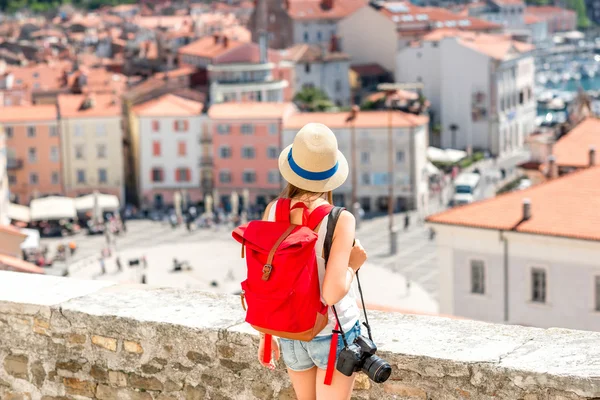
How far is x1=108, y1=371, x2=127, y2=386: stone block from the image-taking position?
25.9 feet

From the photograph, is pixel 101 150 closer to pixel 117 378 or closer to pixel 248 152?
pixel 248 152

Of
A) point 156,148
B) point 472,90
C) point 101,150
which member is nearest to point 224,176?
point 156,148

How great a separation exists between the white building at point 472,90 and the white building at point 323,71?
24.5ft

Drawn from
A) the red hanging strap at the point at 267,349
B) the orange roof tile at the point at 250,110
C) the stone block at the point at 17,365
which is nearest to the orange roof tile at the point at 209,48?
the orange roof tile at the point at 250,110

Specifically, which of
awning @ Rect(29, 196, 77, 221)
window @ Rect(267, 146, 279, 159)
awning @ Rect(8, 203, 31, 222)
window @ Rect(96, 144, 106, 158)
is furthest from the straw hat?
window @ Rect(96, 144, 106, 158)

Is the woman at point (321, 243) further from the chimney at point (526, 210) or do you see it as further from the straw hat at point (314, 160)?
the chimney at point (526, 210)

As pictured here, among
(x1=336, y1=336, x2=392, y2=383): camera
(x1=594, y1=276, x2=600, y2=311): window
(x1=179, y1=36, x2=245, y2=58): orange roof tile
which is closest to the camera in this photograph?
(x1=336, y1=336, x2=392, y2=383): camera

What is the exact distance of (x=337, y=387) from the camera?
6438 mm

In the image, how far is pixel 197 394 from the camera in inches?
301

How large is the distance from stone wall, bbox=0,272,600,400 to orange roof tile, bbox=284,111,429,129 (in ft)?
235

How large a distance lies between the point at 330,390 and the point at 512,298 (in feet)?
91.6

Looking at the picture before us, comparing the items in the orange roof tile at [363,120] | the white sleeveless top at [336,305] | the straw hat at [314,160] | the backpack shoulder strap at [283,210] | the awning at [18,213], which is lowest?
the awning at [18,213]

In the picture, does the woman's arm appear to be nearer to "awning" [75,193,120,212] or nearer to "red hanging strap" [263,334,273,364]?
"red hanging strap" [263,334,273,364]

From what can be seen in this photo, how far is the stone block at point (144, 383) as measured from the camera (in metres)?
7.78
